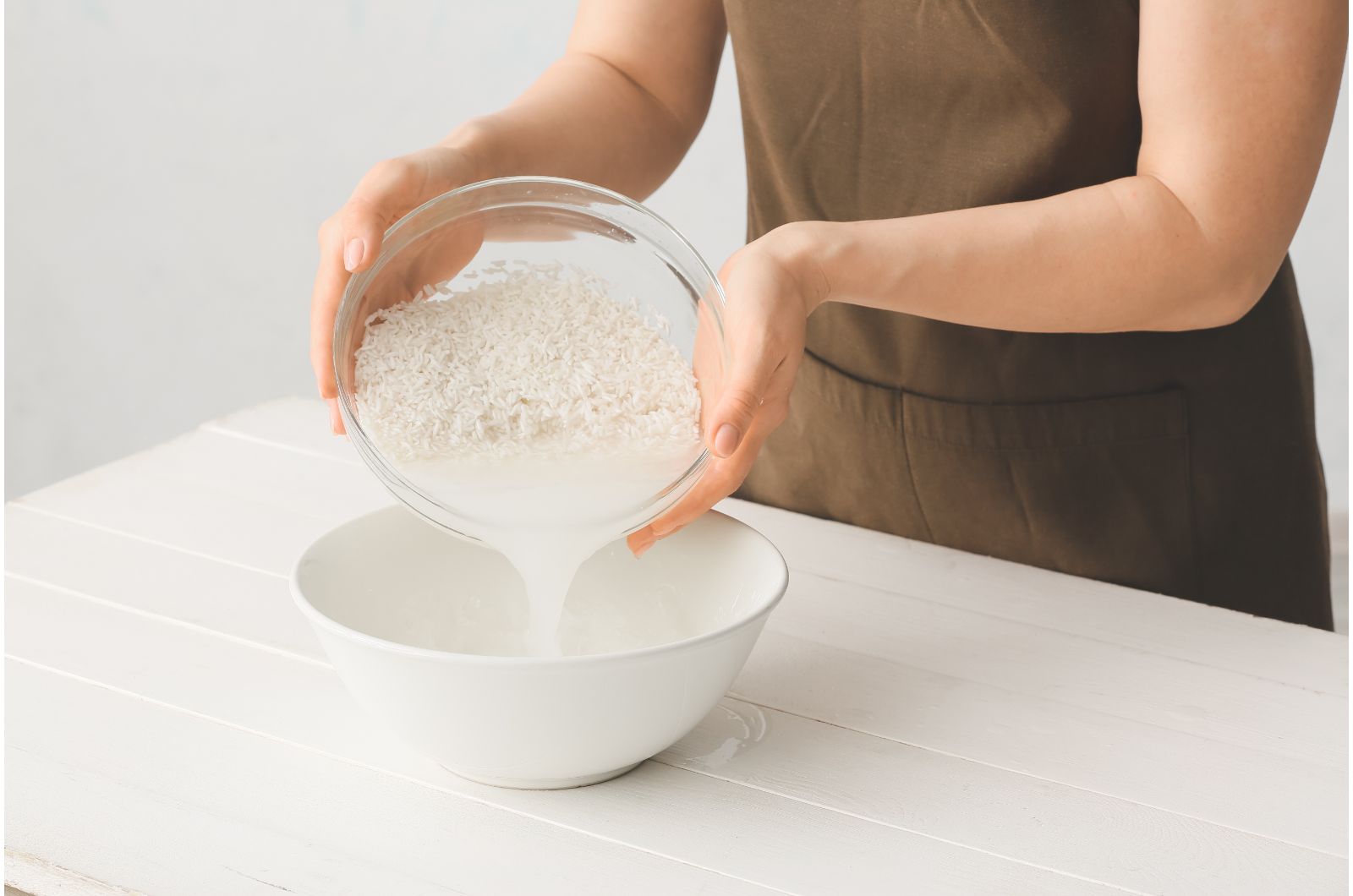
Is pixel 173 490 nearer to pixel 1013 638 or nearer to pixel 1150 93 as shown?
pixel 1013 638

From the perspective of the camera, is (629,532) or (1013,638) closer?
(629,532)

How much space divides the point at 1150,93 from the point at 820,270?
259 mm

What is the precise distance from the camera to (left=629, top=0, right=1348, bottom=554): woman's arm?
800 mm

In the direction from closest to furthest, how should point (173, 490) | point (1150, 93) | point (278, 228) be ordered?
1. point (1150, 93)
2. point (173, 490)
3. point (278, 228)

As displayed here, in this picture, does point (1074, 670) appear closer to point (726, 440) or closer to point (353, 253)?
point (726, 440)

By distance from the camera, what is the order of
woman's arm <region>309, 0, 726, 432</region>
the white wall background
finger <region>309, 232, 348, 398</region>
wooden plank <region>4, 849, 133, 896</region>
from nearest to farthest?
wooden plank <region>4, 849, 133, 896</region>
finger <region>309, 232, 348, 398</region>
woman's arm <region>309, 0, 726, 432</region>
the white wall background

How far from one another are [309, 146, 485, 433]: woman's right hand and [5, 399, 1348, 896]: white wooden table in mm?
191

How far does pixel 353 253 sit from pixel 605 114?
400mm

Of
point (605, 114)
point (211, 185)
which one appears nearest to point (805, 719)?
point (605, 114)

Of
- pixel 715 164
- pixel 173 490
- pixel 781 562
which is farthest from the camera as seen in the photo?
pixel 715 164

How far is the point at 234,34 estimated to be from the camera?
2.34 metres

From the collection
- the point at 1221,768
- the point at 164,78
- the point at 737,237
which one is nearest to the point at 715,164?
the point at 737,237

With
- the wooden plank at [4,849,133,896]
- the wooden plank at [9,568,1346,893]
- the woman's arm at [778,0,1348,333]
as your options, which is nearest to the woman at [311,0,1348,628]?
the woman's arm at [778,0,1348,333]

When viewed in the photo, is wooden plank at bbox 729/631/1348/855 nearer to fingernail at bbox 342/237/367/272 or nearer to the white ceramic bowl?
the white ceramic bowl
